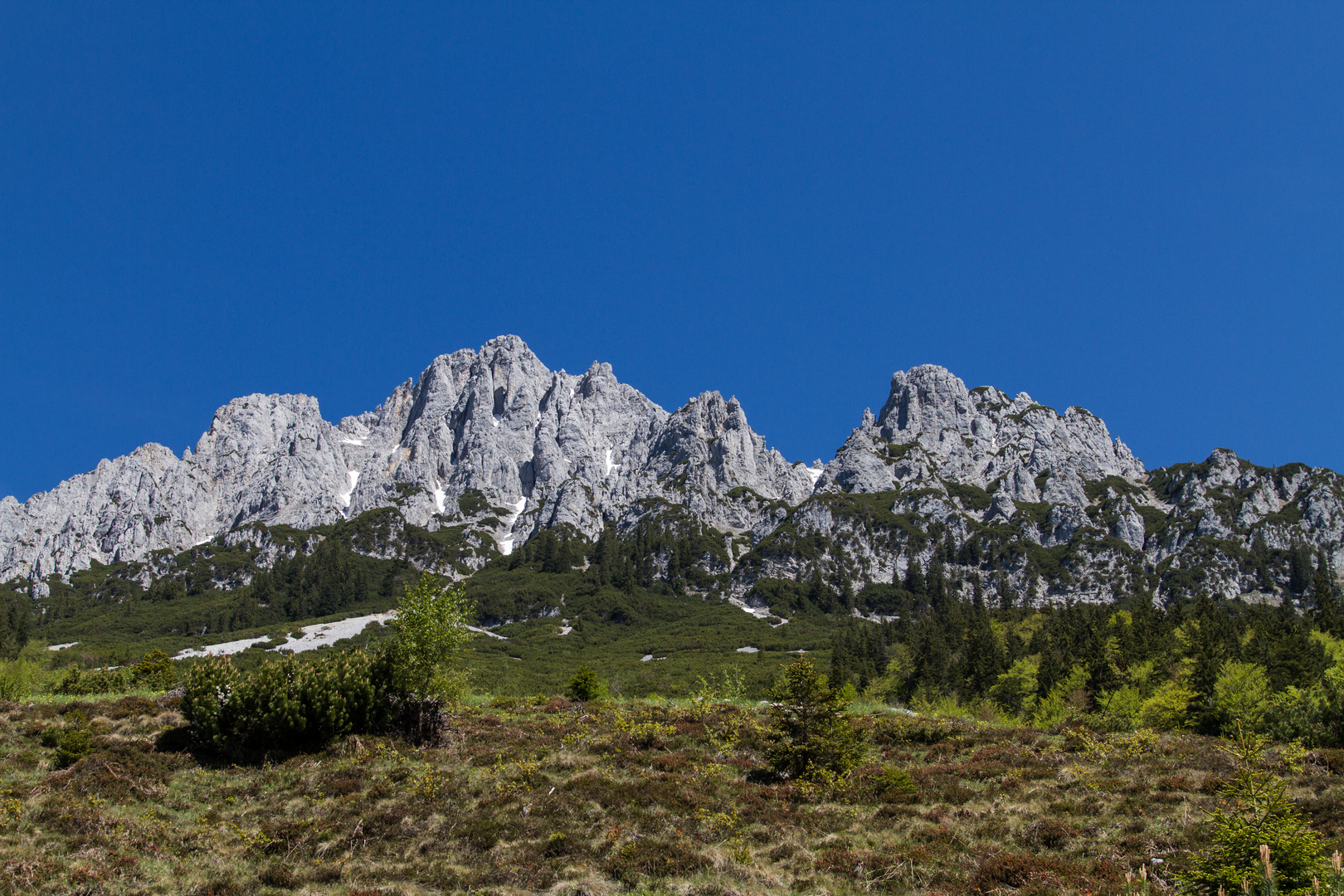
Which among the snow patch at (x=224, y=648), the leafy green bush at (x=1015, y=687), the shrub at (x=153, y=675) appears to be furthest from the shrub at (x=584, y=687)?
the snow patch at (x=224, y=648)

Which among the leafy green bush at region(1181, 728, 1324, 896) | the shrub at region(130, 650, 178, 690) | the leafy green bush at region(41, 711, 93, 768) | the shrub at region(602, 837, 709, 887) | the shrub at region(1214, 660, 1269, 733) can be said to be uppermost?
the leafy green bush at region(1181, 728, 1324, 896)

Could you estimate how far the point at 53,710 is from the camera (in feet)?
97.9

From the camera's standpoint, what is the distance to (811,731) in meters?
27.0

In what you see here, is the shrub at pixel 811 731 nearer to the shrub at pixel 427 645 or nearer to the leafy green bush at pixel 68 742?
the shrub at pixel 427 645

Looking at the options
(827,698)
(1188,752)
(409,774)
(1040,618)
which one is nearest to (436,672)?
(409,774)

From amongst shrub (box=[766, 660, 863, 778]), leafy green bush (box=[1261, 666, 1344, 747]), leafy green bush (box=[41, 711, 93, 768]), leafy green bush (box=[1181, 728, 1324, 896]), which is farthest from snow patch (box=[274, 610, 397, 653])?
leafy green bush (box=[1181, 728, 1324, 896])

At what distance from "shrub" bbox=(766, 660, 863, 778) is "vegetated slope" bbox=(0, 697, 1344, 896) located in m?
1.05

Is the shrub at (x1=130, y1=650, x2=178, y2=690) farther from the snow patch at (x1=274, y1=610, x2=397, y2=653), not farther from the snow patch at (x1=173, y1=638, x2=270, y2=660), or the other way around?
the snow patch at (x1=173, y1=638, x2=270, y2=660)

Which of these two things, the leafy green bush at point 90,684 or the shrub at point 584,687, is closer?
the leafy green bush at point 90,684

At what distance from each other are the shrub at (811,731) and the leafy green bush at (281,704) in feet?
54.2

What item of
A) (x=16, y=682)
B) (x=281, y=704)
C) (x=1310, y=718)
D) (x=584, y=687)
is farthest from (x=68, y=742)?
(x=1310, y=718)

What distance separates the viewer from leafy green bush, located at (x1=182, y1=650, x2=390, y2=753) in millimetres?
26938

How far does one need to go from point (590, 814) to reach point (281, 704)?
509 inches

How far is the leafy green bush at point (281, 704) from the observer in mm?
26938
